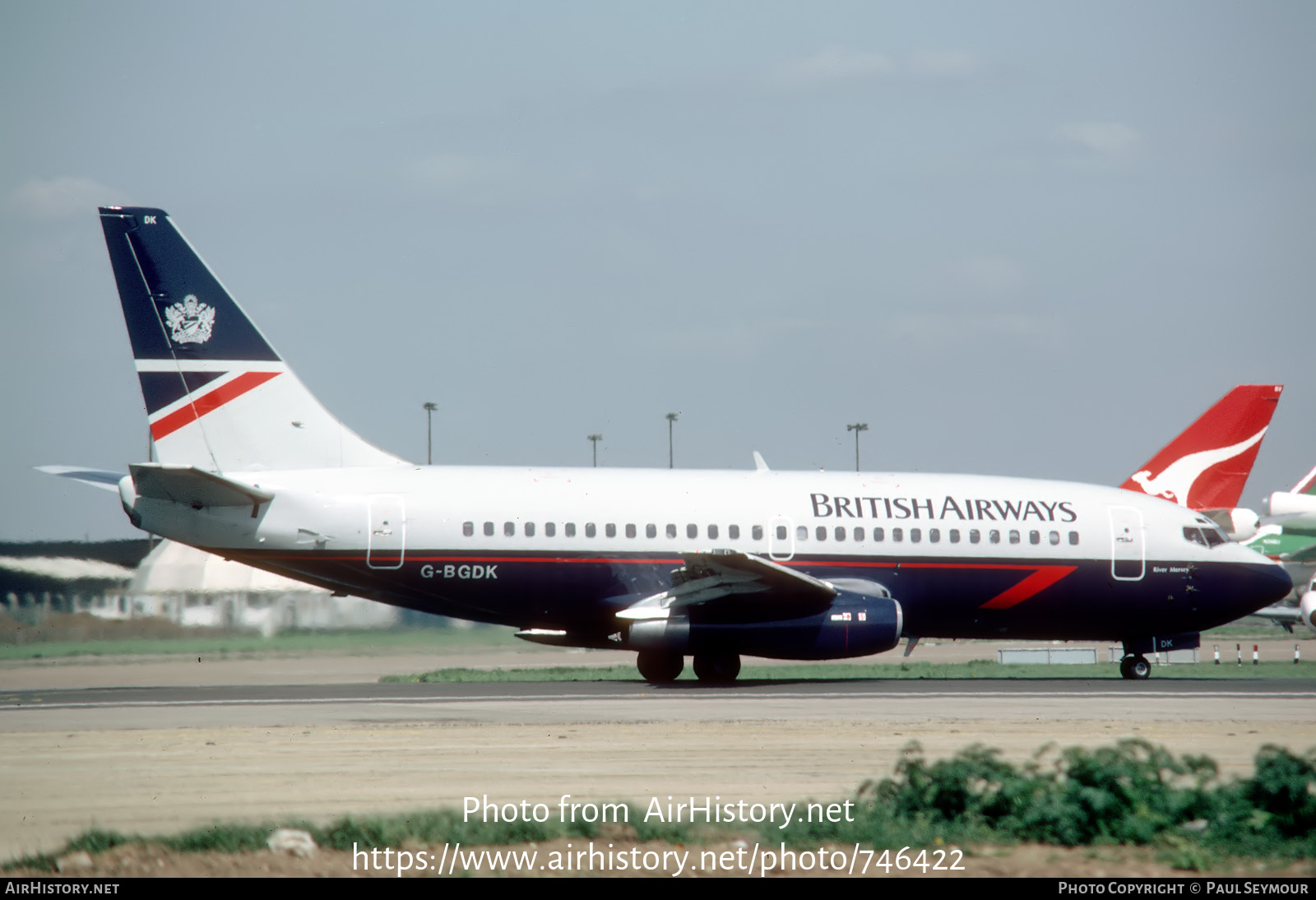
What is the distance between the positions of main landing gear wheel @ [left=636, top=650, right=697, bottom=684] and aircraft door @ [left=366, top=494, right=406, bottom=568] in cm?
470

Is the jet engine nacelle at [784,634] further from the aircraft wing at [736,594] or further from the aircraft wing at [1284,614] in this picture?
the aircraft wing at [1284,614]

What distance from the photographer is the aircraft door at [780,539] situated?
2369 centimetres

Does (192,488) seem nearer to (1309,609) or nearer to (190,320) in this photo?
(190,320)

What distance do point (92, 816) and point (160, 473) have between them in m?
12.7

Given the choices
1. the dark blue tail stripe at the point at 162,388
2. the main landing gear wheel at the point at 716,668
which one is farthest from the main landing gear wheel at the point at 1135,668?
the dark blue tail stripe at the point at 162,388

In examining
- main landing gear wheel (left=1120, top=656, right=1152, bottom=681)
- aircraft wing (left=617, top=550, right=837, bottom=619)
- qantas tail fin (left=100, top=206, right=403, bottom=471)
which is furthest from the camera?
main landing gear wheel (left=1120, top=656, right=1152, bottom=681)

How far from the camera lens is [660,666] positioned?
24.0 m

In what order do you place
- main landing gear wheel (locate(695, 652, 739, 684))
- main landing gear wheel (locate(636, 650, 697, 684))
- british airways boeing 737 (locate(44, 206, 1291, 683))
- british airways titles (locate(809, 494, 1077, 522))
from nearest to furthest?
british airways boeing 737 (locate(44, 206, 1291, 683)) < main landing gear wheel (locate(695, 652, 739, 684)) < main landing gear wheel (locate(636, 650, 697, 684)) < british airways titles (locate(809, 494, 1077, 522))

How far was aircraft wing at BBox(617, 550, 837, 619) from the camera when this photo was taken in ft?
73.1

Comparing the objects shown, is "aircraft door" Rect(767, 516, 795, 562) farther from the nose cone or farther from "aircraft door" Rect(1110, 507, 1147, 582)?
the nose cone

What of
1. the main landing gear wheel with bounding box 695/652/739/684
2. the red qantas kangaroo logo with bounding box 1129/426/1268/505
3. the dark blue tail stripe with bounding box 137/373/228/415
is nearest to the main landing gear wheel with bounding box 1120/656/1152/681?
the red qantas kangaroo logo with bounding box 1129/426/1268/505

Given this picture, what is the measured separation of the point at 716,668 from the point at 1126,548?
8143 mm

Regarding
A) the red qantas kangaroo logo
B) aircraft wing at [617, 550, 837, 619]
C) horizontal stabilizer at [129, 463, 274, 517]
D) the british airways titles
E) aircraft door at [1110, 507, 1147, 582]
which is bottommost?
aircraft wing at [617, 550, 837, 619]

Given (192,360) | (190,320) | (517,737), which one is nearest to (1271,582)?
(517,737)
